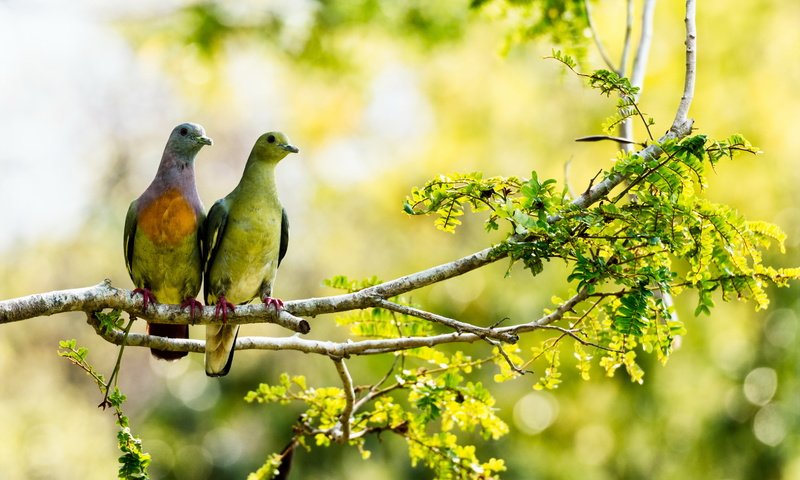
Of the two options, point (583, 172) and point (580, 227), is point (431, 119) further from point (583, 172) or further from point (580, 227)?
point (580, 227)

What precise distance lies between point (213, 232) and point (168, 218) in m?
0.21

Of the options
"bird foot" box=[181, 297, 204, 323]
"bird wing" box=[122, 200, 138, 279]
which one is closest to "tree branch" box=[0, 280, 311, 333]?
"bird foot" box=[181, 297, 204, 323]

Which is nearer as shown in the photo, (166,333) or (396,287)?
(396,287)

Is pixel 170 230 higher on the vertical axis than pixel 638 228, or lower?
higher

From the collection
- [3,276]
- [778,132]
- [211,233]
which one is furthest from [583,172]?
[3,276]

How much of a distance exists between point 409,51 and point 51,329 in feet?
37.7

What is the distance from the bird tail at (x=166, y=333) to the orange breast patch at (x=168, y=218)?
1.21ft

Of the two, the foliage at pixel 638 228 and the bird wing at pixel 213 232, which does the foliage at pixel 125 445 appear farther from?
the bird wing at pixel 213 232

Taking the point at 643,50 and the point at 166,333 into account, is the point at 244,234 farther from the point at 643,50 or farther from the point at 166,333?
the point at 643,50

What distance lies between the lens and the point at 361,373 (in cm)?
944

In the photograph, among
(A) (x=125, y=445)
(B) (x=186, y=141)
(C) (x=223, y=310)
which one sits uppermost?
(B) (x=186, y=141)

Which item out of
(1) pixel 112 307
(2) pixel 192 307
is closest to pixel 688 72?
(2) pixel 192 307

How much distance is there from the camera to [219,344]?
13.4 ft

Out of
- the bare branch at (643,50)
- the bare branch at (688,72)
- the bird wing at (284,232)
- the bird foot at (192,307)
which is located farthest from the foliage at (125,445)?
the bare branch at (643,50)
